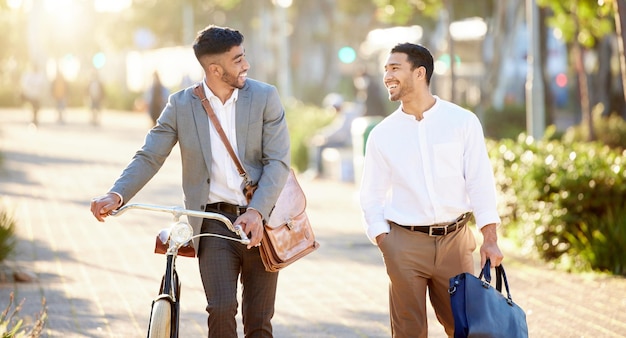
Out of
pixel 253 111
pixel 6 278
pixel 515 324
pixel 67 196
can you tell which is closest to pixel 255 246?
pixel 253 111

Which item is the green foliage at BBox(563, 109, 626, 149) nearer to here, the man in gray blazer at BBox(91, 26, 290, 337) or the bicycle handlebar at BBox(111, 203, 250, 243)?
the man in gray blazer at BBox(91, 26, 290, 337)

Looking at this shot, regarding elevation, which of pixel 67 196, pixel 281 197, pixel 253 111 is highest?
pixel 253 111

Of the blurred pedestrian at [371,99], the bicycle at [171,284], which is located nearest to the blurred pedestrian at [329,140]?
the blurred pedestrian at [371,99]

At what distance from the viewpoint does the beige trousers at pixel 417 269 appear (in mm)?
5480

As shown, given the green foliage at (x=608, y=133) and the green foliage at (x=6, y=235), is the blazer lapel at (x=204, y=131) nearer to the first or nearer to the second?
the green foliage at (x=6, y=235)

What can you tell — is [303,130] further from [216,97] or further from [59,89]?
[59,89]

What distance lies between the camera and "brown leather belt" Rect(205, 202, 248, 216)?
5547 millimetres

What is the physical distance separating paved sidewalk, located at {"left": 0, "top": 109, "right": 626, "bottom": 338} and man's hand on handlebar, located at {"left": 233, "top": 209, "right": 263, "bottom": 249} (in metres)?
2.57

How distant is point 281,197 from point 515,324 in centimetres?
124

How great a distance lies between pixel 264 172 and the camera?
5.49 m

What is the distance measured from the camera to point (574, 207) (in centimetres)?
1035

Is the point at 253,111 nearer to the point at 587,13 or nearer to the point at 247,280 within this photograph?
the point at 247,280

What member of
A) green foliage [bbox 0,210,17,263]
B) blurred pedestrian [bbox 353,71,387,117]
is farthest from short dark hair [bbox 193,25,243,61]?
blurred pedestrian [bbox 353,71,387,117]

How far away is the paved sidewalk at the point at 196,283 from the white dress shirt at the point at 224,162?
2404mm
